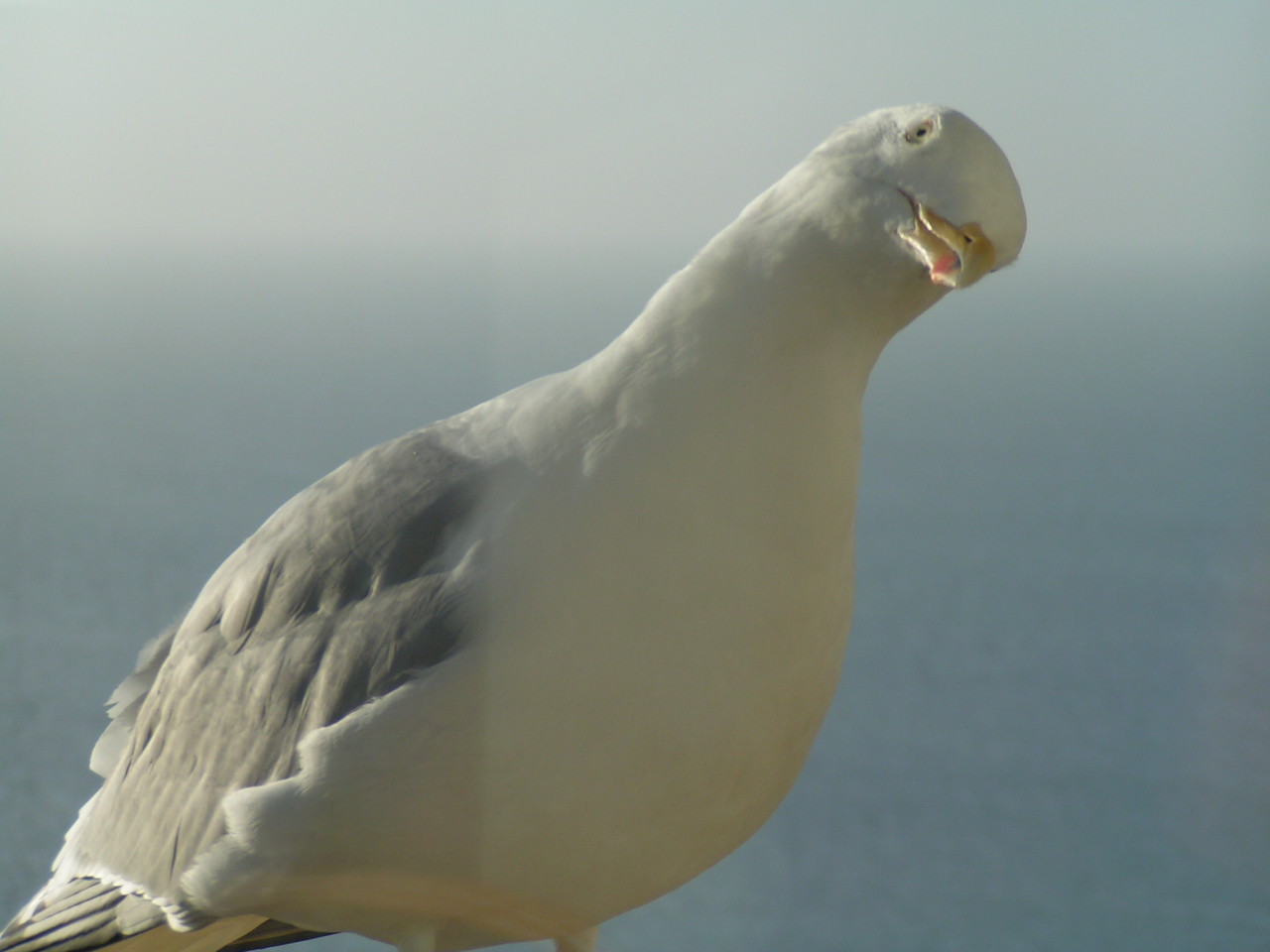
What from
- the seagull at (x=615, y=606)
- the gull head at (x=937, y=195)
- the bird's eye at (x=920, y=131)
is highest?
the bird's eye at (x=920, y=131)

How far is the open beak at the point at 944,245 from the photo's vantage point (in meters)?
0.64

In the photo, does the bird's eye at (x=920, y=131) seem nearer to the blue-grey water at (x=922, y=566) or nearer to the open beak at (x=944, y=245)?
the open beak at (x=944, y=245)

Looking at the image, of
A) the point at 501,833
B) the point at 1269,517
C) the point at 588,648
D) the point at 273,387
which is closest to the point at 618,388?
the point at 588,648

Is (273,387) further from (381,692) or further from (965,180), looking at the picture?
(965,180)

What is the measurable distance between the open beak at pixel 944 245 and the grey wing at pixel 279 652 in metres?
0.28

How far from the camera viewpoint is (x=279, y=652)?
29.1 inches

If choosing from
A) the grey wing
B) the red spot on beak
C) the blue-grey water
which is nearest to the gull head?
the red spot on beak

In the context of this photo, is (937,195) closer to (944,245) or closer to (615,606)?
(944,245)

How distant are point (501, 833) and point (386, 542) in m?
0.18

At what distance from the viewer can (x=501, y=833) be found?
0.66 m

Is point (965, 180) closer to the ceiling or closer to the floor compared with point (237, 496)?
closer to the floor

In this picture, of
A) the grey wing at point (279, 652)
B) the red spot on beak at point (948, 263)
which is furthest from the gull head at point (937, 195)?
the grey wing at point (279, 652)

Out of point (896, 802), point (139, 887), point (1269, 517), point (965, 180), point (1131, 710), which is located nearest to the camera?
point (965, 180)

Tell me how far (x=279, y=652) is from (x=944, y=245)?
46 centimetres
